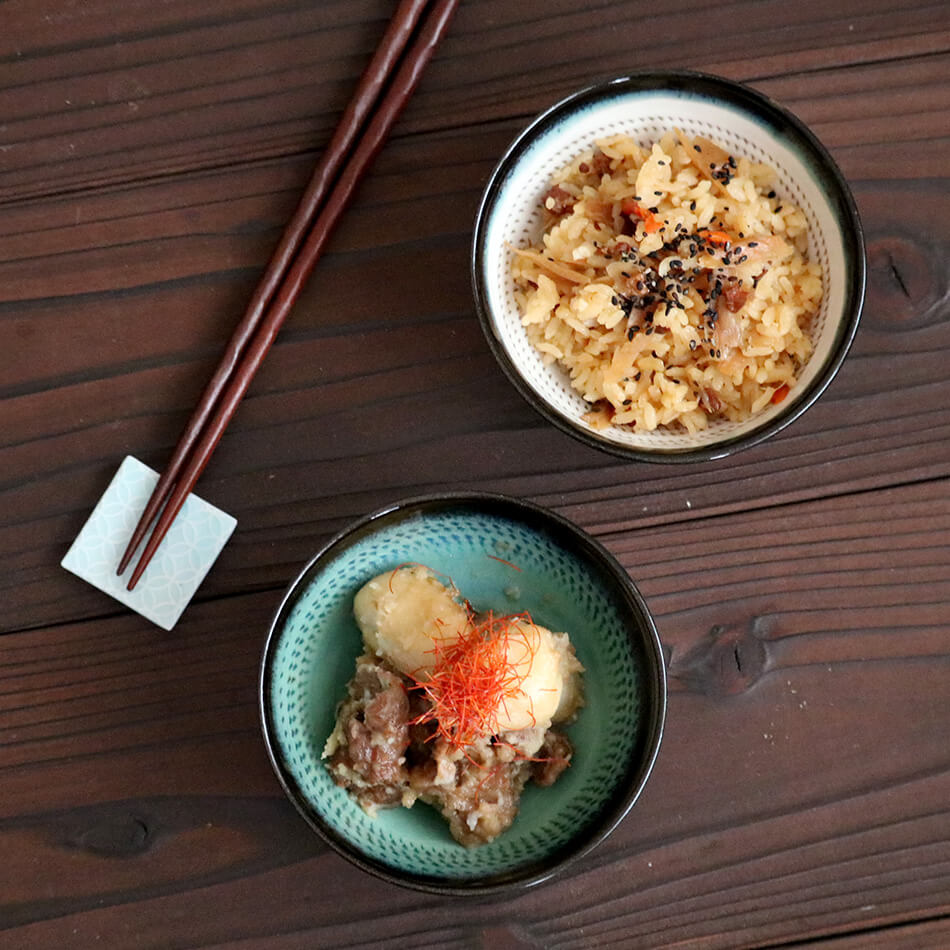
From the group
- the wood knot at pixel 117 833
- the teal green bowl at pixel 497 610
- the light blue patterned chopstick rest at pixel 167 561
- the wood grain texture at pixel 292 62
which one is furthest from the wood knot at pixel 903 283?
the wood knot at pixel 117 833

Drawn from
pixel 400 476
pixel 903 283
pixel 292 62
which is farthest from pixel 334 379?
pixel 903 283

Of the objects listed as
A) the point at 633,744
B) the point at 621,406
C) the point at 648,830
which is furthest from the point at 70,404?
the point at 648,830

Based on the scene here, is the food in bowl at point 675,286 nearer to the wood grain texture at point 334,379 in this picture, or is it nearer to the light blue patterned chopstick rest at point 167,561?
the wood grain texture at point 334,379

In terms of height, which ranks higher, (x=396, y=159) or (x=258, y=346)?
(x=396, y=159)

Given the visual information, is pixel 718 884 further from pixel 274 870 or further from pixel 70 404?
pixel 70 404

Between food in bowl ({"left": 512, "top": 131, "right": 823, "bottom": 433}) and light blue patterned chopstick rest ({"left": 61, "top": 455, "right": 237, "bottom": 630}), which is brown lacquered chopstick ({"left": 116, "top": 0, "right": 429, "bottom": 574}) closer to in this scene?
light blue patterned chopstick rest ({"left": 61, "top": 455, "right": 237, "bottom": 630})

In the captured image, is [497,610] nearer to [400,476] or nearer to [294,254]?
[400,476]
